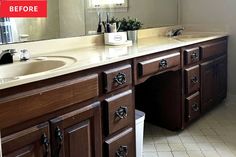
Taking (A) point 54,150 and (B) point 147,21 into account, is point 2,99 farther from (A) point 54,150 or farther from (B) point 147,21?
(B) point 147,21

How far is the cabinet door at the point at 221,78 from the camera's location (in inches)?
127

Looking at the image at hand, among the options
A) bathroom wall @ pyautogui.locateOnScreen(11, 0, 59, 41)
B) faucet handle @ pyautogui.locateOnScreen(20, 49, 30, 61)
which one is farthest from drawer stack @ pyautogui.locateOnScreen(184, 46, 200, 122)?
faucet handle @ pyautogui.locateOnScreen(20, 49, 30, 61)

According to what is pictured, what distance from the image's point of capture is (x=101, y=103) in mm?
1699

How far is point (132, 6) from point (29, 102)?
1.91m

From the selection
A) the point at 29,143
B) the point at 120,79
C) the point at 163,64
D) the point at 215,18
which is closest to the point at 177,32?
the point at 215,18

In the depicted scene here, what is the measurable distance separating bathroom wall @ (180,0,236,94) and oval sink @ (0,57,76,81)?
220cm

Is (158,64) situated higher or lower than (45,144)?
higher

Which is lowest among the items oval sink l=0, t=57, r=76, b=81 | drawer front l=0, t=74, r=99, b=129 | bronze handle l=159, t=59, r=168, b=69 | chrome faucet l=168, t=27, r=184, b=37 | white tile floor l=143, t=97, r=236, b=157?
white tile floor l=143, t=97, r=236, b=157

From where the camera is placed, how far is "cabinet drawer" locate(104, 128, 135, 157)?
69.9 inches

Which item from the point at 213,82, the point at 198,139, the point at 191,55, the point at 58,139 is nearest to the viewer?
the point at 58,139

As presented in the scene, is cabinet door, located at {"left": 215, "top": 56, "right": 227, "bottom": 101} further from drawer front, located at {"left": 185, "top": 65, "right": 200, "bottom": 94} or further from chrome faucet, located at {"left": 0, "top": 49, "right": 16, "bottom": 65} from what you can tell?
chrome faucet, located at {"left": 0, "top": 49, "right": 16, "bottom": 65}

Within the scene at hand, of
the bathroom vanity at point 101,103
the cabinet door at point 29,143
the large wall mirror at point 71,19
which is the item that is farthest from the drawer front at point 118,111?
the large wall mirror at point 71,19

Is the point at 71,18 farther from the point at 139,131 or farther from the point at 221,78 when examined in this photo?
the point at 221,78

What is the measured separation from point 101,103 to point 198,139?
3.98 ft
